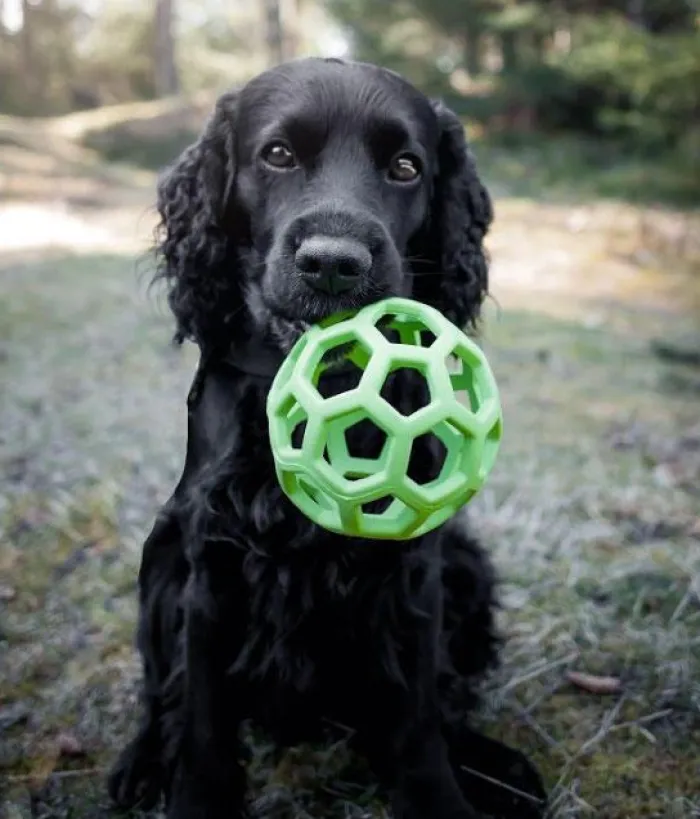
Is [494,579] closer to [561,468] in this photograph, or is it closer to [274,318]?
[274,318]

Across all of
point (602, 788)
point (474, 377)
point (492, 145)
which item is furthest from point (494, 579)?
point (492, 145)

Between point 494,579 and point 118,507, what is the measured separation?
5.82 ft

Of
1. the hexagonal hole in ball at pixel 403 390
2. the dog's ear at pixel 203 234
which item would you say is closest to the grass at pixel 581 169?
the dog's ear at pixel 203 234

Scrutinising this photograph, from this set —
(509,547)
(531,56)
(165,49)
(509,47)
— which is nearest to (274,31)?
(165,49)

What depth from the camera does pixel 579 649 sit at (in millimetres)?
2773

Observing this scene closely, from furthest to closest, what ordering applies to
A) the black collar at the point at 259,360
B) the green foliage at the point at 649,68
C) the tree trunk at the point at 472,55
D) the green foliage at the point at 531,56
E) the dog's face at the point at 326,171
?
the tree trunk at the point at 472,55 < the green foliage at the point at 531,56 < the green foliage at the point at 649,68 < the black collar at the point at 259,360 < the dog's face at the point at 326,171

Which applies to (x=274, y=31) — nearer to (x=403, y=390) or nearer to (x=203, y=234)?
(x=203, y=234)

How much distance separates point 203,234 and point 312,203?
405 mm

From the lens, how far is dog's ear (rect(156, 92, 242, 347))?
2295mm

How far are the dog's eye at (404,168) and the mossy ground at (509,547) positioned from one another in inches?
24.1

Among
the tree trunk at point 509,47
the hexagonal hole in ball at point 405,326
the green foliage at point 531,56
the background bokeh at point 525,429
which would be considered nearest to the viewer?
the hexagonal hole in ball at point 405,326

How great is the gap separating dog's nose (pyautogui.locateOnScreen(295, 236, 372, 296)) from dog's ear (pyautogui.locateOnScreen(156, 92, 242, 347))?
444 mm

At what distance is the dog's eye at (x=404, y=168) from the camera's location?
Answer: 2.25 metres

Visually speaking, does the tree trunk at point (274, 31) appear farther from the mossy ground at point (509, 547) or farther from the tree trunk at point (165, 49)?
the mossy ground at point (509, 547)
